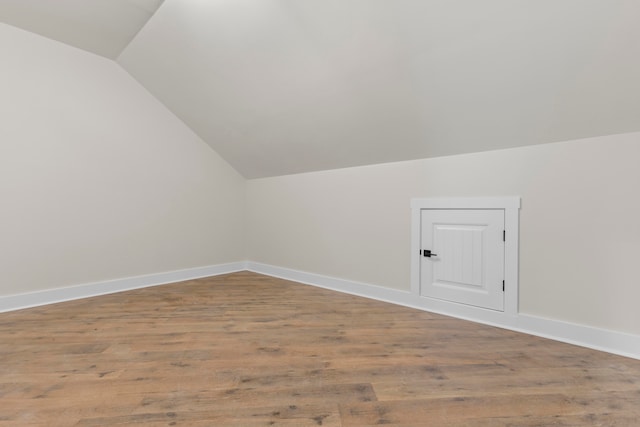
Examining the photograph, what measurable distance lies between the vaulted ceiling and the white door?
547mm

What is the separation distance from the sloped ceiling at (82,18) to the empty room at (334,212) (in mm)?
21

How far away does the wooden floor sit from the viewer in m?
1.11

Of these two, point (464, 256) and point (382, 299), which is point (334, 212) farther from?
point (464, 256)

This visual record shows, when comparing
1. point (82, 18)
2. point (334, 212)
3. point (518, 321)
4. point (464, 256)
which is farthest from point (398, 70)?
point (82, 18)

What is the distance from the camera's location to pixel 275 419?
108cm

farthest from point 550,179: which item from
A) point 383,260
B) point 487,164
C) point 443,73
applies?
point 383,260

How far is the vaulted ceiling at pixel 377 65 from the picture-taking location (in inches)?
56.0

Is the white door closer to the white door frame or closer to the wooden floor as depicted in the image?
the white door frame

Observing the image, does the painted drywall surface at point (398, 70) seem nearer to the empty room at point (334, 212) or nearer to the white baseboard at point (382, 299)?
the empty room at point (334, 212)

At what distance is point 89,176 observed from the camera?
2.75m

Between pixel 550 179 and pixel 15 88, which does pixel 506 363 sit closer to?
pixel 550 179

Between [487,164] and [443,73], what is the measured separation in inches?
30.2

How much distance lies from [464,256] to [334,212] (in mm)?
1347

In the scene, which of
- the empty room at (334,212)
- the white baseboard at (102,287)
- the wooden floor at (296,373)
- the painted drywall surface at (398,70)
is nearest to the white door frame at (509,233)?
the empty room at (334,212)
